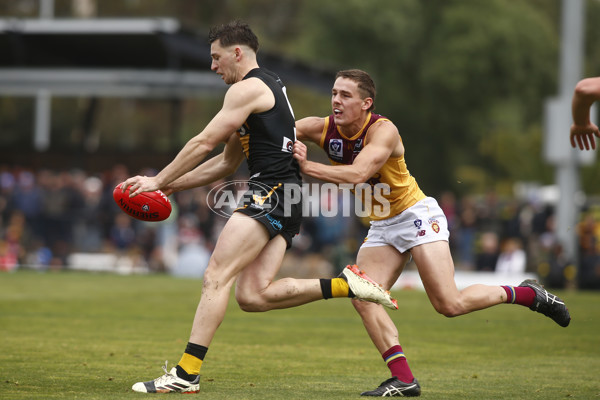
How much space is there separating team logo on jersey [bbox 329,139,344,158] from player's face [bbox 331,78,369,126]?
261 mm

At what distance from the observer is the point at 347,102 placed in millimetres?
7344

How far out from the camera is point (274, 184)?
7.21 m

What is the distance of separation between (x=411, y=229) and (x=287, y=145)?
1179 millimetres

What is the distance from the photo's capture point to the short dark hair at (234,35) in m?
7.27

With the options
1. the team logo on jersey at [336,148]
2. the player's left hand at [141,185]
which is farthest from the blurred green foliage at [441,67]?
the player's left hand at [141,185]

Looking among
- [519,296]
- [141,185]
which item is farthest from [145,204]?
[519,296]

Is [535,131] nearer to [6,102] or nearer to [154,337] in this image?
[6,102]

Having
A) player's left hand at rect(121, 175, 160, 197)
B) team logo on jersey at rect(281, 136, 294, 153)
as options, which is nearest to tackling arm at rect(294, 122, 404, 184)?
team logo on jersey at rect(281, 136, 294, 153)

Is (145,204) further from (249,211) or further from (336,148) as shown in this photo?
(336,148)

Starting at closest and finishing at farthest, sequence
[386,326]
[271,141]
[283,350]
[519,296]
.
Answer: [271,141] → [386,326] → [519,296] → [283,350]

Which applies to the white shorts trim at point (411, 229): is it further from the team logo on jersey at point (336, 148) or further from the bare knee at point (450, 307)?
the team logo on jersey at point (336, 148)

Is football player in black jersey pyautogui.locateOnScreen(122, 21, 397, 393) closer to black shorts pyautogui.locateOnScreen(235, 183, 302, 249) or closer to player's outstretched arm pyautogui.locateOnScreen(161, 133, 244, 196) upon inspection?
black shorts pyautogui.locateOnScreen(235, 183, 302, 249)

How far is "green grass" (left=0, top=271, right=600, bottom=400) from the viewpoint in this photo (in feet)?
24.3

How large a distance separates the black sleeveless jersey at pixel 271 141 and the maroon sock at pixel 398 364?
1483 millimetres
